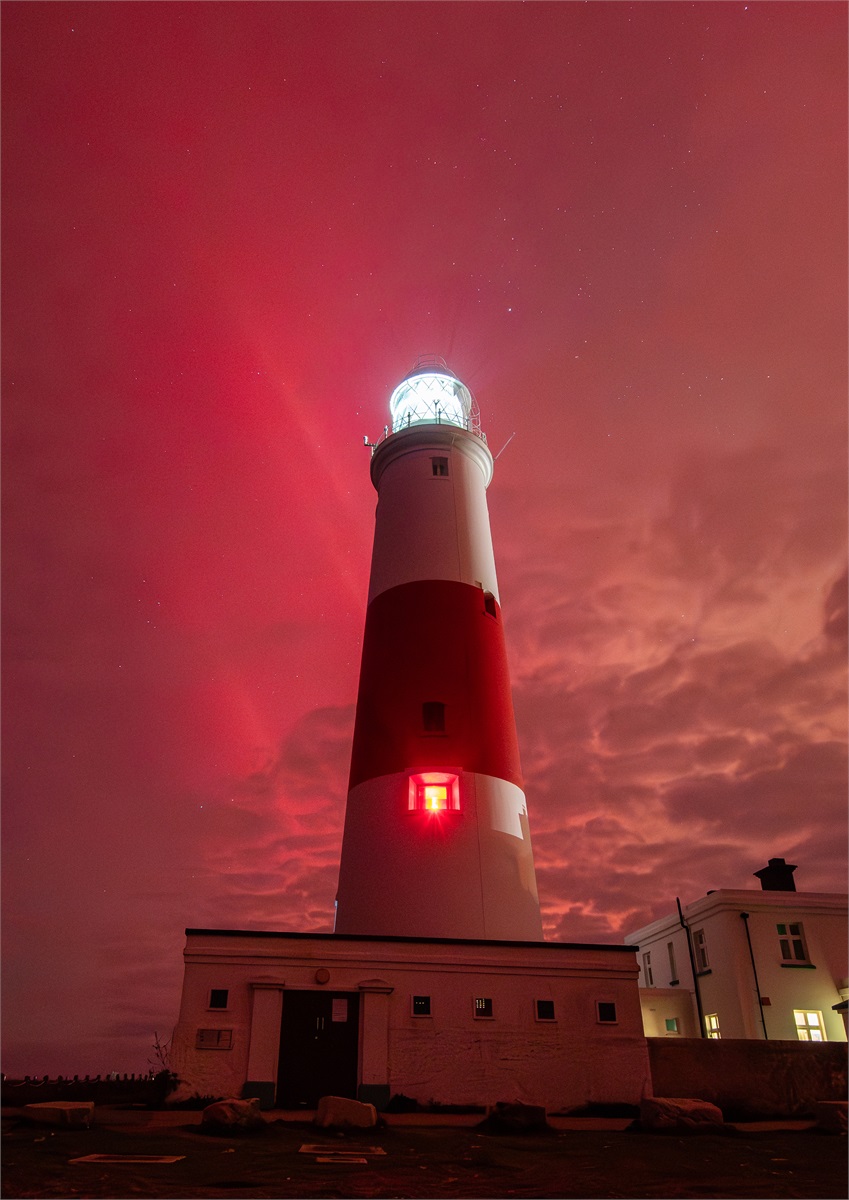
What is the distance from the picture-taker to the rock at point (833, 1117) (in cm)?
1591

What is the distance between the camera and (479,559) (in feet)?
80.8

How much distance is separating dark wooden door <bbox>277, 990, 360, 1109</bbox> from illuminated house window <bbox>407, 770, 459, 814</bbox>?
15.8 ft

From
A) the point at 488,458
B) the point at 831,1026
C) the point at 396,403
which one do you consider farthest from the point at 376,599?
the point at 831,1026

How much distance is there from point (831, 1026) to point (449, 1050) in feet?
48.6

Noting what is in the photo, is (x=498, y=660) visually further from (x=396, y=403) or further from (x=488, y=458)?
(x=396, y=403)

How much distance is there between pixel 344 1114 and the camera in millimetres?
14266

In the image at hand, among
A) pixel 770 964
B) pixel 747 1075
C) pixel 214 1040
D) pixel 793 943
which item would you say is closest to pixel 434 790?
pixel 214 1040

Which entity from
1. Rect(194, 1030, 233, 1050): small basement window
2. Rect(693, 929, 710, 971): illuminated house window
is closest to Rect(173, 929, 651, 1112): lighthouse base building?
Rect(194, 1030, 233, 1050): small basement window

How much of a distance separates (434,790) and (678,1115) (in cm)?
838

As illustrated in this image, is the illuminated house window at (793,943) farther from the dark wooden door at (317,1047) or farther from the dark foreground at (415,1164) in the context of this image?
the dark wooden door at (317,1047)

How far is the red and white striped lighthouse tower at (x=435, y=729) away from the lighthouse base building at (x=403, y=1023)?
1581 mm

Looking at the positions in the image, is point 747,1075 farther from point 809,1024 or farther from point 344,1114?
point 344,1114

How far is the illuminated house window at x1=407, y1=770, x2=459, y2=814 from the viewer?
66.6 feet

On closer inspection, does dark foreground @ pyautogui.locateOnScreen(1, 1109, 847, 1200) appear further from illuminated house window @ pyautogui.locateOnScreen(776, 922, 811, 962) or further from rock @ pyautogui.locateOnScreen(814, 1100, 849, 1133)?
illuminated house window @ pyautogui.locateOnScreen(776, 922, 811, 962)
